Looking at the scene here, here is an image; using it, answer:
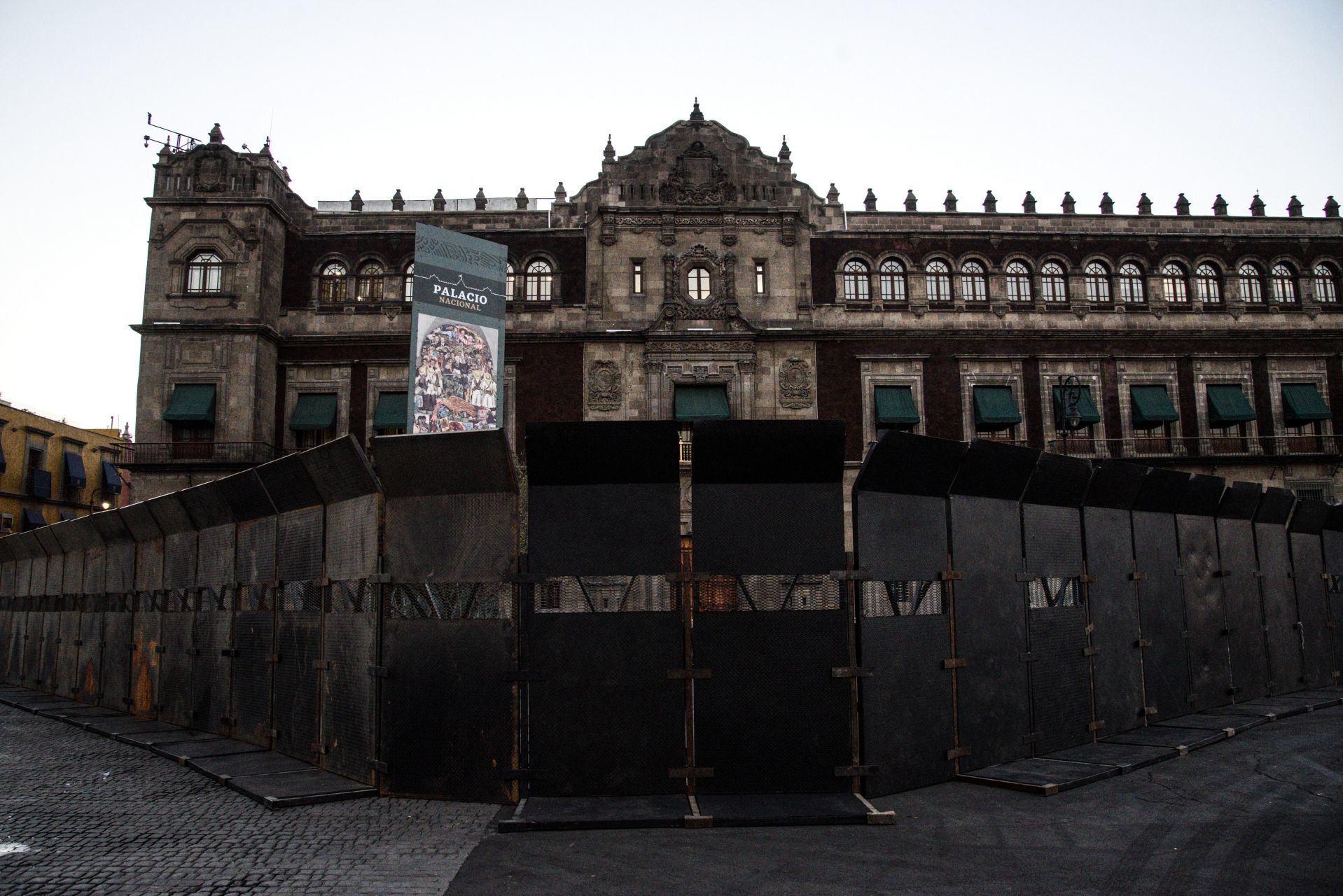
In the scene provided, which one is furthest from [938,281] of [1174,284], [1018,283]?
[1174,284]

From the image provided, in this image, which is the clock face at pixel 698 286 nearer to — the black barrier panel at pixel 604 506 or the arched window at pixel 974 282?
the arched window at pixel 974 282

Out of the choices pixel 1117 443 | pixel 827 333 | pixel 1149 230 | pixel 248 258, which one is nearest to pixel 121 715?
pixel 248 258

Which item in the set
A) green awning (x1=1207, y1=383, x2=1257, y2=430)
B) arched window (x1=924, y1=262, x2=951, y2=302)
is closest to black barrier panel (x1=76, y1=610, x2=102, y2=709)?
arched window (x1=924, y1=262, x2=951, y2=302)

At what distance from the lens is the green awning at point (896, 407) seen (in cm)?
3741

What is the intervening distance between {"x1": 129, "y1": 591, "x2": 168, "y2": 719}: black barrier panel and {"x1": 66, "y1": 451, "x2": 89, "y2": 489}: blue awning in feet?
166

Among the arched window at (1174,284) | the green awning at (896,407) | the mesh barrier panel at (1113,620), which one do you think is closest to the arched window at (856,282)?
the green awning at (896,407)

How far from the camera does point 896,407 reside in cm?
3762

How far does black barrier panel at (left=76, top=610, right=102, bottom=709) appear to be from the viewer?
18422 mm

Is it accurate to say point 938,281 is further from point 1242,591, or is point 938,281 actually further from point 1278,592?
point 1242,591

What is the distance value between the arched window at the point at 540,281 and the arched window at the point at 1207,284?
26861 millimetres

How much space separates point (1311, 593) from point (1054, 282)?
78.8 ft

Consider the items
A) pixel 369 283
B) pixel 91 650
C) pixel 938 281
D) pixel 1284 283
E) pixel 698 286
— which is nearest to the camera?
pixel 91 650

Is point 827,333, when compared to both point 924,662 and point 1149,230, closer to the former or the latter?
point 1149,230

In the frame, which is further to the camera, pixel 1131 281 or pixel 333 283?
pixel 1131 281
